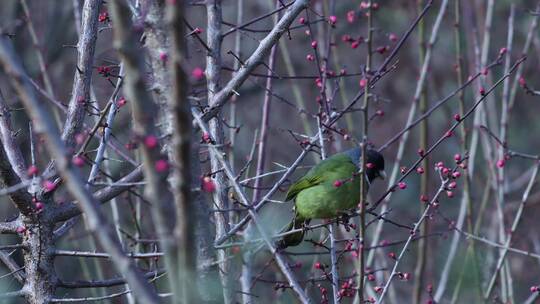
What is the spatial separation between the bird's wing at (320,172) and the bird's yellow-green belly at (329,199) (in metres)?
0.08

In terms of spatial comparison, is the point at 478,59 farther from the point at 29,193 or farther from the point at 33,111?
the point at 33,111

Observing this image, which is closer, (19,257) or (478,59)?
(478,59)

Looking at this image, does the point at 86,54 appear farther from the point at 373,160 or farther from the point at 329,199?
the point at 373,160

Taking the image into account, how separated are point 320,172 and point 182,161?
9.93 ft

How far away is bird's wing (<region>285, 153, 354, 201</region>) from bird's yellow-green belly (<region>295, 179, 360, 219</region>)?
3.3 inches

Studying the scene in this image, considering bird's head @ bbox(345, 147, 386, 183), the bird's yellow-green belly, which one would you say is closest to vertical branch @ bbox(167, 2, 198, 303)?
the bird's yellow-green belly

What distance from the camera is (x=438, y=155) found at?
10.8m

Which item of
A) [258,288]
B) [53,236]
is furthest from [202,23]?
[53,236]

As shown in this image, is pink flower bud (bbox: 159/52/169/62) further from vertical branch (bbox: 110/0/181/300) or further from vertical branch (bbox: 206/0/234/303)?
vertical branch (bbox: 206/0/234/303)

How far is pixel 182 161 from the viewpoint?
212 cm

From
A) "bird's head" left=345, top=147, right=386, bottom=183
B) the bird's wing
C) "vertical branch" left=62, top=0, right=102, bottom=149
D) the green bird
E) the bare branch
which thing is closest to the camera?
the bare branch

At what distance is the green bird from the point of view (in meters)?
4.85

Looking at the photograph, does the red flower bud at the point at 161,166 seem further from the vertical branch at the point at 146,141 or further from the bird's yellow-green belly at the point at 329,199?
the bird's yellow-green belly at the point at 329,199

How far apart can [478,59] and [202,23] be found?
5989 millimetres
